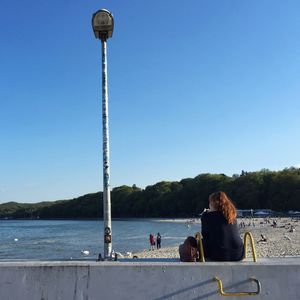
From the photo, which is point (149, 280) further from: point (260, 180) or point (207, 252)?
point (260, 180)

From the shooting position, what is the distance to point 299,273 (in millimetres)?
5094

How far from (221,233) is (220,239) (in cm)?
7

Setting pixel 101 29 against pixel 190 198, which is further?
pixel 190 198

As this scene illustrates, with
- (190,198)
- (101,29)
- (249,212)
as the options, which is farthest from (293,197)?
(101,29)

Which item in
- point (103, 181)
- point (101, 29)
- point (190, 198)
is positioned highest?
point (190, 198)

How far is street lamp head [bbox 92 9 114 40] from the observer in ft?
25.0

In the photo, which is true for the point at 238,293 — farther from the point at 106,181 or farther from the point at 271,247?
the point at 271,247

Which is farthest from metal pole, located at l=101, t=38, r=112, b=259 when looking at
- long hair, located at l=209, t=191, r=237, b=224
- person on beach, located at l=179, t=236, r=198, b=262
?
long hair, located at l=209, t=191, r=237, b=224

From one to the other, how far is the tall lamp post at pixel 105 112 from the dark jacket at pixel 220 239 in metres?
1.66

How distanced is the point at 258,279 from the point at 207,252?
690 mm

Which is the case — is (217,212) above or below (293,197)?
below

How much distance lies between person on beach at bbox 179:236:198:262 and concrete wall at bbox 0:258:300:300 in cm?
50

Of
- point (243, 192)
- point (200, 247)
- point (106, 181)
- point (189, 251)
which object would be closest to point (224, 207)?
point (200, 247)

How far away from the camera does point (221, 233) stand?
218 inches
